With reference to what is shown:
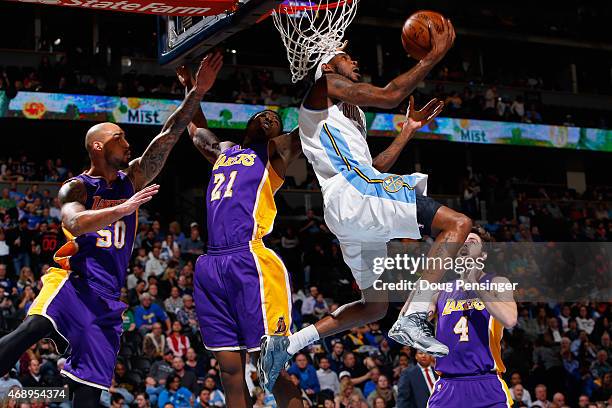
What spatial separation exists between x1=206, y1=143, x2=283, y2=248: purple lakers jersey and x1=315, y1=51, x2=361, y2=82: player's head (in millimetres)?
645

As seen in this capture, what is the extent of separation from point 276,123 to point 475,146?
17.1m

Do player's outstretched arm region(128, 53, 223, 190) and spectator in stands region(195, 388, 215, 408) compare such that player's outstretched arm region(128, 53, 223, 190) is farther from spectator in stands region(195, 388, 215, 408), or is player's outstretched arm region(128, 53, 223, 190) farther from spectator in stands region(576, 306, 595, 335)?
spectator in stands region(576, 306, 595, 335)

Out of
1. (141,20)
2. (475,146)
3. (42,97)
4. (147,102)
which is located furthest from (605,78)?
(42,97)

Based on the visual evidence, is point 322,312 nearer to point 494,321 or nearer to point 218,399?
point 218,399

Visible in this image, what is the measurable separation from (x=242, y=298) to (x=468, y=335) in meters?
2.02

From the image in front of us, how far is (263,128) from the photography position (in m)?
5.16

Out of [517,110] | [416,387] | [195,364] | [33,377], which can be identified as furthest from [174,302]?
[517,110]

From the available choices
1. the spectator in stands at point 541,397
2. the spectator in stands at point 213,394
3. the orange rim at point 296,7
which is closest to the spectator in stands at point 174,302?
the spectator in stands at point 213,394

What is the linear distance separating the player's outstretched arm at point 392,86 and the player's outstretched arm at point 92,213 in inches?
46.1

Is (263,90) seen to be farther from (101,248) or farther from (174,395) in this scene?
(101,248)

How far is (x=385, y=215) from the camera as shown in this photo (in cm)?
448

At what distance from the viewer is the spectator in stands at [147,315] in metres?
10.1

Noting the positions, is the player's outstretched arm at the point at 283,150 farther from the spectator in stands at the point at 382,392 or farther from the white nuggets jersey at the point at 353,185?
the spectator in stands at the point at 382,392

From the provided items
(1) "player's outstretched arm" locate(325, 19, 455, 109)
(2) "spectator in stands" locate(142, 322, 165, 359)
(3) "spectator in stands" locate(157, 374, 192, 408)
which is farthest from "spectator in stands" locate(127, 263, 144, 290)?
(1) "player's outstretched arm" locate(325, 19, 455, 109)
